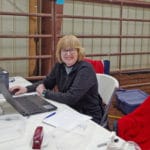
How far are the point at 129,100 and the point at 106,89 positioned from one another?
4.54 feet

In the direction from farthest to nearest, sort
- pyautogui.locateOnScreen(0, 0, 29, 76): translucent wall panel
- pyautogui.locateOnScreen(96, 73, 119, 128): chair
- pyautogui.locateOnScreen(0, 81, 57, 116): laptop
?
pyautogui.locateOnScreen(0, 0, 29, 76): translucent wall panel < pyautogui.locateOnScreen(96, 73, 119, 128): chair < pyautogui.locateOnScreen(0, 81, 57, 116): laptop

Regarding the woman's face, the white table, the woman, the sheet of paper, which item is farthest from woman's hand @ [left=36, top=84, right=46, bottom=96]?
the white table

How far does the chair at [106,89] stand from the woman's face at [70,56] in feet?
1.00

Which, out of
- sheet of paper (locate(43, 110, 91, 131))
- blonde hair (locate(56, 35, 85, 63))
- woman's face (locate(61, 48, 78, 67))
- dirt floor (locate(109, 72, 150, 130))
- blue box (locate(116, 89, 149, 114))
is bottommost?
blue box (locate(116, 89, 149, 114))

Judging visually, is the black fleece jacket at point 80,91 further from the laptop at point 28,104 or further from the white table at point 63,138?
the white table at point 63,138

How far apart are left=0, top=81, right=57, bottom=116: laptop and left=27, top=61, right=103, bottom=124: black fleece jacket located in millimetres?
115

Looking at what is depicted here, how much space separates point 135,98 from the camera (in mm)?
3473

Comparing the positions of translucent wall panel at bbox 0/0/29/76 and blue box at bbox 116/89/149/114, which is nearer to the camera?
blue box at bbox 116/89/149/114

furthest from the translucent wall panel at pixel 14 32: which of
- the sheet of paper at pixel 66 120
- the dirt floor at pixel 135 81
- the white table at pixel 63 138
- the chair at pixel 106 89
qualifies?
the white table at pixel 63 138

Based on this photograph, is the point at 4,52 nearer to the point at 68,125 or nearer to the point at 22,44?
the point at 22,44

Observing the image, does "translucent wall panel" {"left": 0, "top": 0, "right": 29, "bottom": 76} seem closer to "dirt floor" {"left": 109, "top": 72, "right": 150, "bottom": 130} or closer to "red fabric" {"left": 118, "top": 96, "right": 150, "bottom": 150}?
"dirt floor" {"left": 109, "top": 72, "right": 150, "bottom": 130}

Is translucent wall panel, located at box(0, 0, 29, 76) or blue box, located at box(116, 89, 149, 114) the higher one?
translucent wall panel, located at box(0, 0, 29, 76)

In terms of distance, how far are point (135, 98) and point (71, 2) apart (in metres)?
1.93

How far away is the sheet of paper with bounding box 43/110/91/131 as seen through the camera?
4.48ft
